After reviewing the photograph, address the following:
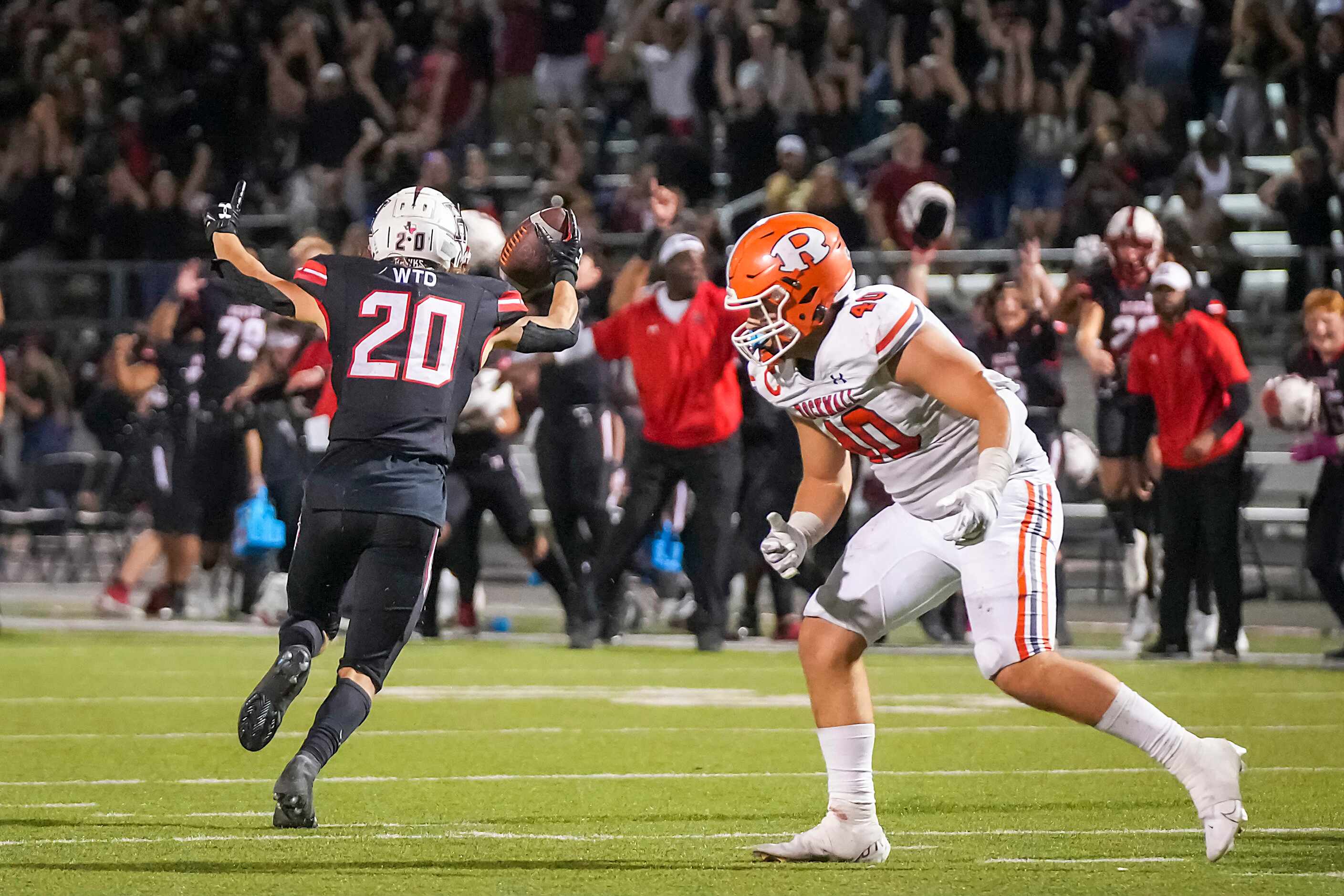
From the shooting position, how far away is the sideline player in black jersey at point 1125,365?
12.1 metres

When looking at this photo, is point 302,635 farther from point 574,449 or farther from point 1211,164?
point 1211,164

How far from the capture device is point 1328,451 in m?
11.3

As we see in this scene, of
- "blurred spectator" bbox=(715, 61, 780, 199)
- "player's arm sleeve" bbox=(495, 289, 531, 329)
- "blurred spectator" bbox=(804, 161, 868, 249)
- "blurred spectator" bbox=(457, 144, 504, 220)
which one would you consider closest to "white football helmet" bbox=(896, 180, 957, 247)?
"player's arm sleeve" bbox=(495, 289, 531, 329)

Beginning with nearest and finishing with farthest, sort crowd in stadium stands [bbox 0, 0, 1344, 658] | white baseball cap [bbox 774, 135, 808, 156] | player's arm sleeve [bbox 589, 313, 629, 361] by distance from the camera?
player's arm sleeve [bbox 589, 313, 629, 361] < crowd in stadium stands [bbox 0, 0, 1344, 658] < white baseball cap [bbox 774, 135, 808, 156]

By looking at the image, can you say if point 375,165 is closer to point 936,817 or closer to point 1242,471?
point 1242,471

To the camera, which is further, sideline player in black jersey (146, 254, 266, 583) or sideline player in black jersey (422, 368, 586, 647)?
sideline player in black jersey (146, 254, 266, 583)

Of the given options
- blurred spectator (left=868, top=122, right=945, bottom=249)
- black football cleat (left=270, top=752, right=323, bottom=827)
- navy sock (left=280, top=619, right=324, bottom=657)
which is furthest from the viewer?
blurred spectator (left=868, top=122, right=945, bottom=249)

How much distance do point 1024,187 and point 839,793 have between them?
12.5 meters

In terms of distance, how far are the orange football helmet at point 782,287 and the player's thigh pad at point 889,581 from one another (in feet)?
1.80

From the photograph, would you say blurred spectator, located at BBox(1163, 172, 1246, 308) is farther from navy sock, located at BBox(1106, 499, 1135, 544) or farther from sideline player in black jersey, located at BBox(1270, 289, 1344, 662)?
sideline player in black jersey, located at BBox(1270, 289, 1344, 662)

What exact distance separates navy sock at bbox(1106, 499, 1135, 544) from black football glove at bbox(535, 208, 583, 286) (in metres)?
6.56

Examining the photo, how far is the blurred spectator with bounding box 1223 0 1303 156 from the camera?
17.2 metres

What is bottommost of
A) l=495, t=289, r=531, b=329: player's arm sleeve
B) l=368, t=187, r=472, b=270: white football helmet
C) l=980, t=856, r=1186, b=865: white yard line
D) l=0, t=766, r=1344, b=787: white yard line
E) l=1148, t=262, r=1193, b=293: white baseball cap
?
l=0, t=766, r=1344, b=787: white yard line

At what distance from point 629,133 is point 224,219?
1359 centimetres
